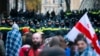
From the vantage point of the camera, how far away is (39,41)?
35.0ft

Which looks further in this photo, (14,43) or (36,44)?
(14,43)

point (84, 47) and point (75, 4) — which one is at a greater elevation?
point (84, 47)

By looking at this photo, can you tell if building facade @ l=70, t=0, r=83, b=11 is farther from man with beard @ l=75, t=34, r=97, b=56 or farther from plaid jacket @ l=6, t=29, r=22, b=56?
man with beard @ l=75, t=34, r=97, b=56

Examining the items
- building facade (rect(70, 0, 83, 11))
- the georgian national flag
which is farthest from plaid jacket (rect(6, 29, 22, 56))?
building facade (rect(70, 0, 83, 11))

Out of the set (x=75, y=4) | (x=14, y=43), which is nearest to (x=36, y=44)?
(x=14, y=43)

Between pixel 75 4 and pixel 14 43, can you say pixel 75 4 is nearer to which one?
pixel 75 4

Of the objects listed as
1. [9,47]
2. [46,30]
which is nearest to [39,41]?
[9,47]

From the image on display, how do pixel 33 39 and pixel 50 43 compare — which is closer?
pixel 50 43

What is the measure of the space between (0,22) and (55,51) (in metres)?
19.8

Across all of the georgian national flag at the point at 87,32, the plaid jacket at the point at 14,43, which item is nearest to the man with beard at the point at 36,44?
the georgian national flag at the point at 87,32

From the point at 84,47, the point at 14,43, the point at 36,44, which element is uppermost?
the point at 84,47

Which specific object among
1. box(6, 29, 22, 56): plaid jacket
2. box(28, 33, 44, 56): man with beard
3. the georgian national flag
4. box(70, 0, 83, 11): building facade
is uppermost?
the georgian national flag

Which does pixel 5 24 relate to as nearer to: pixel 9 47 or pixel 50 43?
pixel 9 47

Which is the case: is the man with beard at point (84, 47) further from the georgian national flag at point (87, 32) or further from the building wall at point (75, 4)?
the building wall at point (75, 4)
